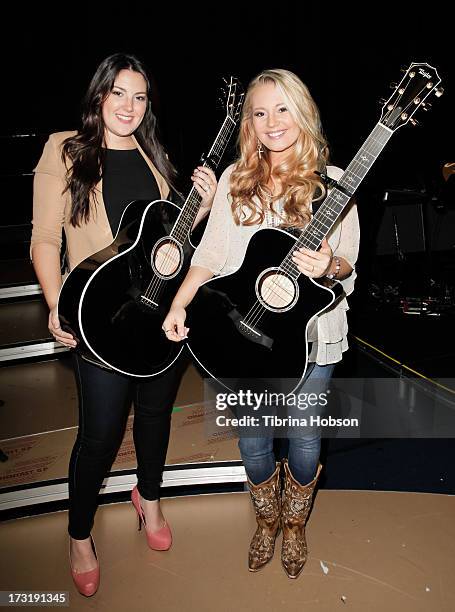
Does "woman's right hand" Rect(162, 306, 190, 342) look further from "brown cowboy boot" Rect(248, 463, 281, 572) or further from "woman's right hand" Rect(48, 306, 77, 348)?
"brown cowboy boot" Rect(248, 463, 281, 572)

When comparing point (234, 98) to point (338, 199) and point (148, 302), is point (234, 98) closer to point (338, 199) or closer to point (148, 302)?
point (338, 199)

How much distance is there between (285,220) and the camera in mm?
1753

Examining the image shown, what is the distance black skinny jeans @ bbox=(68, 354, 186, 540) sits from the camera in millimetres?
1805

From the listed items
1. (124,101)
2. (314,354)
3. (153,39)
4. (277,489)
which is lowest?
(277,489)

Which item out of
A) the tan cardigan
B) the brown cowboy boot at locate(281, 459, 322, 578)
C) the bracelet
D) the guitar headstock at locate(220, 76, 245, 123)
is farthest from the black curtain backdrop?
the brown cowboy boot at locate(281, 459, 322, 578)

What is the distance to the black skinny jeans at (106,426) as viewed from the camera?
1805mm

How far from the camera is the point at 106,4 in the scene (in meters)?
4.30

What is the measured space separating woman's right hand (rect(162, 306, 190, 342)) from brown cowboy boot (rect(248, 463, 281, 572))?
60 cm

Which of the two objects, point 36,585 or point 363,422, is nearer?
point 36,585

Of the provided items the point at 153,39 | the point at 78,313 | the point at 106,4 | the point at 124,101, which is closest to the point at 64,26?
the point at 106,4

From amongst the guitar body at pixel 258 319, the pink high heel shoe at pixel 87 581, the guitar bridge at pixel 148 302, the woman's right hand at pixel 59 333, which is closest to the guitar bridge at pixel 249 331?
the guitar body at pixel 258 319

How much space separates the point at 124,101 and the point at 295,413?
1099mm

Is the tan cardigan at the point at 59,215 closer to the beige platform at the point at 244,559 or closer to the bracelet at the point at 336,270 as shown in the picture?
the bracelet at the point at 336,270

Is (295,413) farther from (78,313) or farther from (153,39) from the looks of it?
(153,39)
